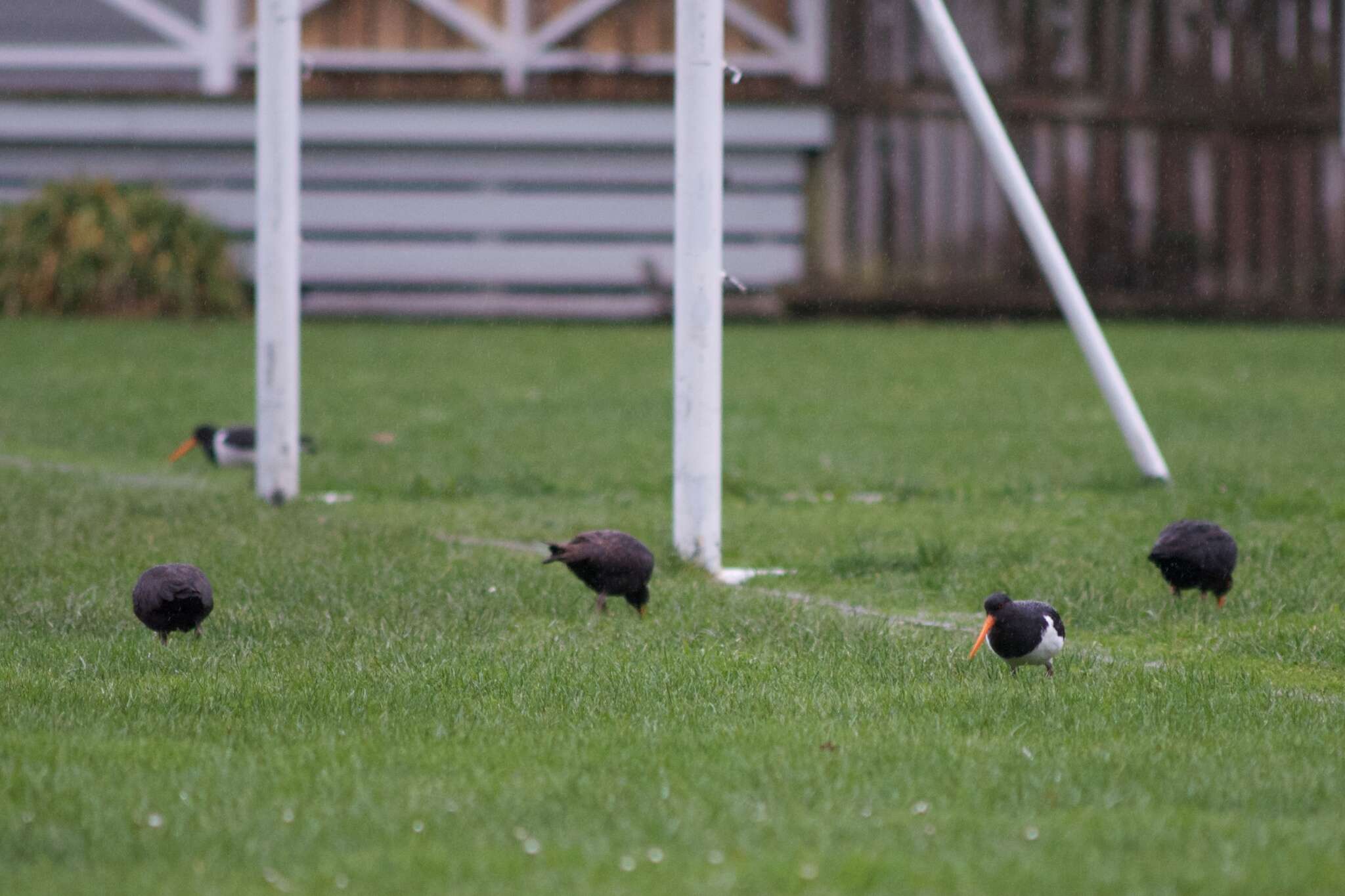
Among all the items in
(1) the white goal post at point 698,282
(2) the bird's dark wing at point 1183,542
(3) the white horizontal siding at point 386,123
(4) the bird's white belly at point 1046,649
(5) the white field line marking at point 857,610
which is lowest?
(5) the white field line marking at point 857,610

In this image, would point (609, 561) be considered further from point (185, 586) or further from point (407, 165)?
point (407, 165)

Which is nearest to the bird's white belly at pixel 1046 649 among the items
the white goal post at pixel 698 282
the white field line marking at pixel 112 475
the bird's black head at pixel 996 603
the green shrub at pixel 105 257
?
the bird's black head at pixel 996 603

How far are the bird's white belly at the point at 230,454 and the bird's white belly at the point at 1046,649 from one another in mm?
6953

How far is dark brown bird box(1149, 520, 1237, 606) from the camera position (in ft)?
22.5

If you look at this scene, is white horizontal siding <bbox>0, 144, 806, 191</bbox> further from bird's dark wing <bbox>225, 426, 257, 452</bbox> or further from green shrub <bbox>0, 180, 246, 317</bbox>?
bird's dark wing <bbox>225, 426, 257, 452</bbox>

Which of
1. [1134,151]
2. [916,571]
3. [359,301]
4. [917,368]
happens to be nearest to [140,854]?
[916,571]

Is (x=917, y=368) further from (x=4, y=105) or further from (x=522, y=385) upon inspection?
(x=4, y=105)

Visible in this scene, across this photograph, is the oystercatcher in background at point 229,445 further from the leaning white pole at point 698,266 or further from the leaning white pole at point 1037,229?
the leaning white pole at point 1037,229

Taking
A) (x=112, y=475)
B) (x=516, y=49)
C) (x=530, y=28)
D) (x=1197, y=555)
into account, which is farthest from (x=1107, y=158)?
(x=1197, y=555)

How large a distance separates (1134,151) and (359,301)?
36.3 ft

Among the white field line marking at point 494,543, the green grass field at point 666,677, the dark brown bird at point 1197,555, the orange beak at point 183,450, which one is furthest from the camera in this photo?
the orange beak at point 183,450

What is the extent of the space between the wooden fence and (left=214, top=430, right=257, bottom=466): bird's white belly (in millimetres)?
13674

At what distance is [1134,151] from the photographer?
24.5 meters

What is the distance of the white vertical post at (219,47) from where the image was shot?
23.7 m
